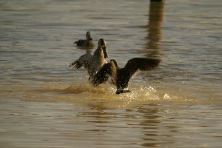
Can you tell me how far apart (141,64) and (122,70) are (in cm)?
32

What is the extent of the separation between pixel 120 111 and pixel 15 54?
21.5ft

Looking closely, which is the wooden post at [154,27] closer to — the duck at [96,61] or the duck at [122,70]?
the duck at [96,61]

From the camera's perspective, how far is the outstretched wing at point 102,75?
45.2ft

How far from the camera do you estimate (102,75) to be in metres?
14.0

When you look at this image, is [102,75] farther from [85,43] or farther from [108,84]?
[85,43]

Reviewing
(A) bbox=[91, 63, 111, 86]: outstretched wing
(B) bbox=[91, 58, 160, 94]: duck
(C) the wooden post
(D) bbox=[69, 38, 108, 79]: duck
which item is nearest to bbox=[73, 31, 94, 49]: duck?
(C) the wooden post

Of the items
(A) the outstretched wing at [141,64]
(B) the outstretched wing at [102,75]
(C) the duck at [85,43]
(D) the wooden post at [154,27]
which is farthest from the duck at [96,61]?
(C) the duck at [85,43]

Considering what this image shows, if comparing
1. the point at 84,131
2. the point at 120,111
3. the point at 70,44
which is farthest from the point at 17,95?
the point at 70,44

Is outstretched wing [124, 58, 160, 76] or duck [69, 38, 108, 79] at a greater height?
outstretched wing [124, 58, 160, 76]

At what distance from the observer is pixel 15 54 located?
713 inches

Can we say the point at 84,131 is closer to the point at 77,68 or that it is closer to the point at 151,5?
the point at 77,68

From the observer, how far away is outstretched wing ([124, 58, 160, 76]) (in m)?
13.7

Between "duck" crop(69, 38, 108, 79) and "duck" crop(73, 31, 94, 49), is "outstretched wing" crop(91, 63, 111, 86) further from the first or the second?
"duck" crop(73, 31, 94, 49)

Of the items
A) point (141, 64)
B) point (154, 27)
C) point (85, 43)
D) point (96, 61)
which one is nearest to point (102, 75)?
point (141, 64)
